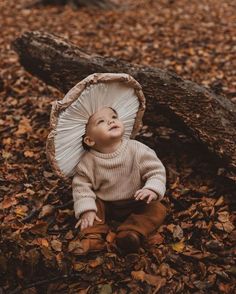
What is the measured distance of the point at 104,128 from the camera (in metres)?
3.23

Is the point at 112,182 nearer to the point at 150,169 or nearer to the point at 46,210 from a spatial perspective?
the point at 150,169

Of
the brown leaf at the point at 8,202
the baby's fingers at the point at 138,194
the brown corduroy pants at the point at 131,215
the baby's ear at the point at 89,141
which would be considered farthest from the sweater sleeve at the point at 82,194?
the brown leaf at the point at 8,202

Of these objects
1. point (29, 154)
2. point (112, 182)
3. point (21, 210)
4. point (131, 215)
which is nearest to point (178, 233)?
point (131, 215)

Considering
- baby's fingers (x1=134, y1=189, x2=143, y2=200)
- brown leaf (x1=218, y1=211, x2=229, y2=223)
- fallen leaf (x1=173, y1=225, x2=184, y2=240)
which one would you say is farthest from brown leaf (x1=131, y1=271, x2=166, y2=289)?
brown leaf (x1=218, y1=211, x2=229, y2=223)

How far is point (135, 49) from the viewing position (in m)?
6.70

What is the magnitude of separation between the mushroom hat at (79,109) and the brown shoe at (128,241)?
0.63 meters

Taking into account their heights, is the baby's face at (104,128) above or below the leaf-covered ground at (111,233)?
above

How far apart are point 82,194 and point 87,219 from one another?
0.61 ft

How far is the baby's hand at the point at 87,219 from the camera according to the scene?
3.25 m

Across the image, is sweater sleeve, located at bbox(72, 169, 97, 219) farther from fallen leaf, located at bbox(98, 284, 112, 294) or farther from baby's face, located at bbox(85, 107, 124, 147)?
fallen leaf, located at bbox(98, 284, 112, 294)

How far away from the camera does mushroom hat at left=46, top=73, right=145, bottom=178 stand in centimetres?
318

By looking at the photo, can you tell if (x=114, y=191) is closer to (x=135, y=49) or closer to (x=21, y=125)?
(x=21, y=125)

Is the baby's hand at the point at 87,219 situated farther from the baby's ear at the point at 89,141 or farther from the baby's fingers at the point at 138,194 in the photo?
the baby's ear at the point at 89,141

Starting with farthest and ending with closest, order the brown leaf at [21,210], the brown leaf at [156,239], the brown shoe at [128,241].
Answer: the brown leaf at [21,210]
the brown leaf at [156,239]
the brown shoe at [128,241]
